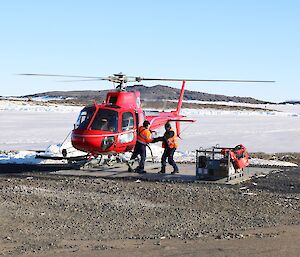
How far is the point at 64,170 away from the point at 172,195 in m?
4.61

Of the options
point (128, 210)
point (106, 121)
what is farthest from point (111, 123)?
point (128, 210)

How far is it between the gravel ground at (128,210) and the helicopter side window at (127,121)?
2208mm

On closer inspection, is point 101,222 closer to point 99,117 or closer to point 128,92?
point 99,117

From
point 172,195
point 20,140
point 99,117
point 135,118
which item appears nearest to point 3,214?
point 172,195

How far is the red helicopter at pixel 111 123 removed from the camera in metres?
12.7

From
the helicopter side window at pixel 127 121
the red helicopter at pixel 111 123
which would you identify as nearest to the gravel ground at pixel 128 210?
the red helicopter at pixel 111 123


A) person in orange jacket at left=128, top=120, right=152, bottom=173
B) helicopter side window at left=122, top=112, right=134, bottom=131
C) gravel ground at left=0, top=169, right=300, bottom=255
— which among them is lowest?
gravel ground at left=0, top=169, right=300, bottom=255

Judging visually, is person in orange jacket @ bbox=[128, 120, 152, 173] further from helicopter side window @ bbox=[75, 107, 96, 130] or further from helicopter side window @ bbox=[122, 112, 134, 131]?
helicopter side window @ bbox=[75, 107, 96, 130]

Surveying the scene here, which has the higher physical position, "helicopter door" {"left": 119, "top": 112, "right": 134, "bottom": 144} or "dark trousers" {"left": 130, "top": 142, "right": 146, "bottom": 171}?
"helicopter door" {"left": 119, "top": 112, "right": 134, "bottom": 144}

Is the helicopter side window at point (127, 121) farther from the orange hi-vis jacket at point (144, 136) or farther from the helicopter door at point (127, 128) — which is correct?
the orange hi-vis jacket at point (144, 136)

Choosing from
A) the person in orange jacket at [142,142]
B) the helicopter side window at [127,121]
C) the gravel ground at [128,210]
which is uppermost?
the helicopter side window at [127,121]

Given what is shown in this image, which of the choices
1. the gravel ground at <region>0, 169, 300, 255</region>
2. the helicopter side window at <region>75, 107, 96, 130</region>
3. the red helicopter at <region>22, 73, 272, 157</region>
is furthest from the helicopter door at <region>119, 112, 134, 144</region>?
the gravel ground at <region>0, 169, 300, 255</region>

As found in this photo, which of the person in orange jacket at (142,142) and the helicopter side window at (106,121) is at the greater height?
the helicopter side window at (106,121)

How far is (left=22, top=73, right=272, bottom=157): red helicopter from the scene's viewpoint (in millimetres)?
12711
